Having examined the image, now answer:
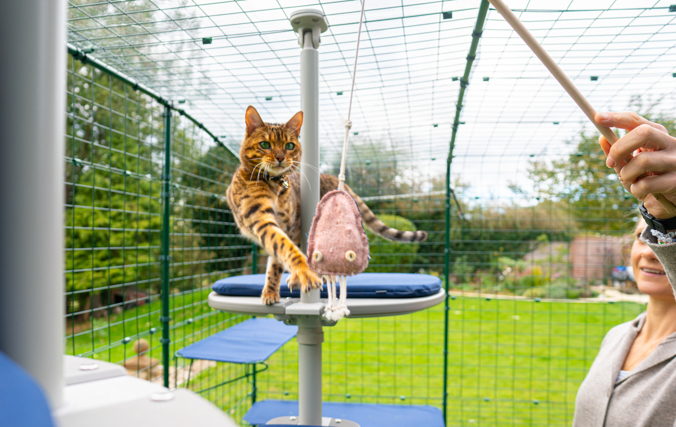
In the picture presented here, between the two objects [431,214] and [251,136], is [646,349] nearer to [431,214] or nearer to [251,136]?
[251,136]

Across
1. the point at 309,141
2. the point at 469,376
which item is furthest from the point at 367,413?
the point at 309,141

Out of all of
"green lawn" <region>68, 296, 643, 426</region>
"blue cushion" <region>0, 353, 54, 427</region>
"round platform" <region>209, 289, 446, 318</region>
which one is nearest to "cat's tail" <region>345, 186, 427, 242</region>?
"round platform" <region>209, 289, 446, 318</region>

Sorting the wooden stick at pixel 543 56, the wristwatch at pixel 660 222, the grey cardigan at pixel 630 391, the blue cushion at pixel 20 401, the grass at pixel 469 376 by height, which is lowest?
the grass at pixel 469 376

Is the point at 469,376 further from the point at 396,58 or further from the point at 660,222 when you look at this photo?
the point at 660,222

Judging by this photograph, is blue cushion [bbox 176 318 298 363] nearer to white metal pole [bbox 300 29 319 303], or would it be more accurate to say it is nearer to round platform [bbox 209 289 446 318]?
round platform [bbox 209 289 446 318]

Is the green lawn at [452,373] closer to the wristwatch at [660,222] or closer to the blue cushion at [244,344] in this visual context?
the blue cushion at [244,344]

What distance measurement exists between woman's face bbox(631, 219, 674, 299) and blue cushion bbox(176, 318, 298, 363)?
1.47m

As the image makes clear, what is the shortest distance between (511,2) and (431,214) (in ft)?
7.45

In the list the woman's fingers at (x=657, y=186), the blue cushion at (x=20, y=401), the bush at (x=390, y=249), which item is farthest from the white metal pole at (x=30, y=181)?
the bush at (x=390, y=249)

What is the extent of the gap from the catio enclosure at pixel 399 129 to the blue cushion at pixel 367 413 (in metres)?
0.26

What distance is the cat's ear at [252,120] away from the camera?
1.06m

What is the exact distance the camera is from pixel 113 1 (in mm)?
1135

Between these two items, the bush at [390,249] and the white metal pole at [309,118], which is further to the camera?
the bush at [390,249]

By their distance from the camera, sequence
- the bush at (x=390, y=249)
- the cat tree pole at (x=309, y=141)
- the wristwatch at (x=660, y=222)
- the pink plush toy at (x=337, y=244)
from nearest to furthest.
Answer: the wristwatch at (x=660, y=222) → the pink plush toy at (x=337, y=244) → the cat tree pole at (x=309, y=141) → the bush at (x=390, y=249)
